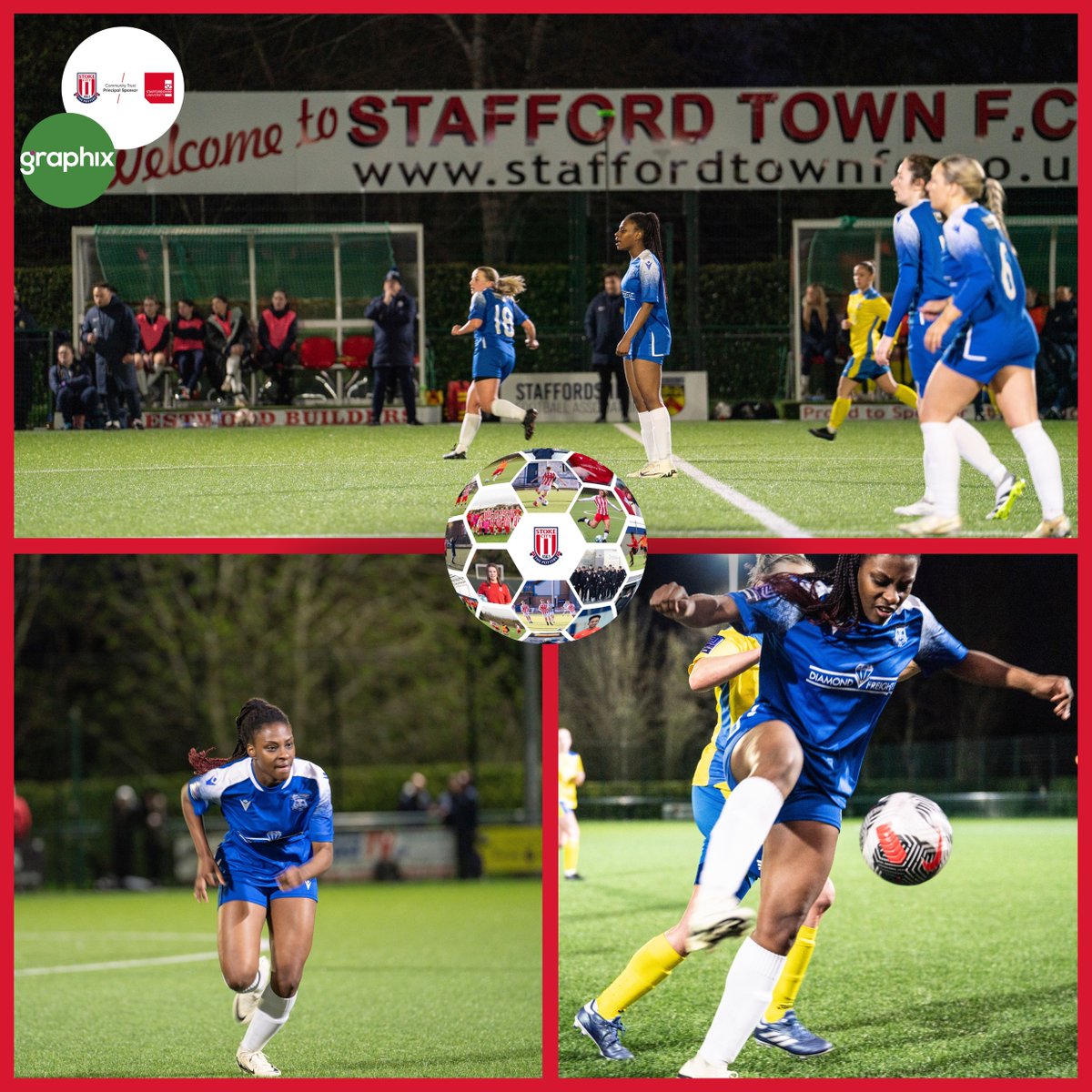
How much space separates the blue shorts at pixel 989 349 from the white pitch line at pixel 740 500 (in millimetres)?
850

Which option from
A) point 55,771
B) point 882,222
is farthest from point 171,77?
point 55,771

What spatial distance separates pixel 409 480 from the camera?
22.8 feet

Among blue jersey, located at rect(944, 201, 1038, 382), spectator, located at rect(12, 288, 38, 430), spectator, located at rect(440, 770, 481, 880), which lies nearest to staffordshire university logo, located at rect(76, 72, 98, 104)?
spectator, located at rect(12, 288, 38, 430)

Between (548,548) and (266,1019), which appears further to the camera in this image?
(266,1019)

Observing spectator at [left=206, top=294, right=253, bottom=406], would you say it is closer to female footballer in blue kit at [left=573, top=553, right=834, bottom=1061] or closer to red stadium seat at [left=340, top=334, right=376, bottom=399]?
red stadium seat at [left=340, top=334, right=376, bottom=399]

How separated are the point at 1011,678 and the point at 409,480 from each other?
2567 mm

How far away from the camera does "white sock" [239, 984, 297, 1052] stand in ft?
19.4

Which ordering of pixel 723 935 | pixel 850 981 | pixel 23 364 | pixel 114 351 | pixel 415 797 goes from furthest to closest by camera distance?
pixel 415 797, pixel 114 351, pixel 23 364, pixel 850 981, pixel 723 935

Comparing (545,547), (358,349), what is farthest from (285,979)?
(358,349)

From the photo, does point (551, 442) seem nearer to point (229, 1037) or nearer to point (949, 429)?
point (949, 429)

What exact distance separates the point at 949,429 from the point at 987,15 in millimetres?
1898

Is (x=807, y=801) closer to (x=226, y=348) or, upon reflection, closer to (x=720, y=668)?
(x=720, y=668)

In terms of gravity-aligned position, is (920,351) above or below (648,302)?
below

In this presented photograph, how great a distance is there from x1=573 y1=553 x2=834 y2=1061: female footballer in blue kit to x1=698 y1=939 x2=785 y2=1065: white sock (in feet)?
0.45
